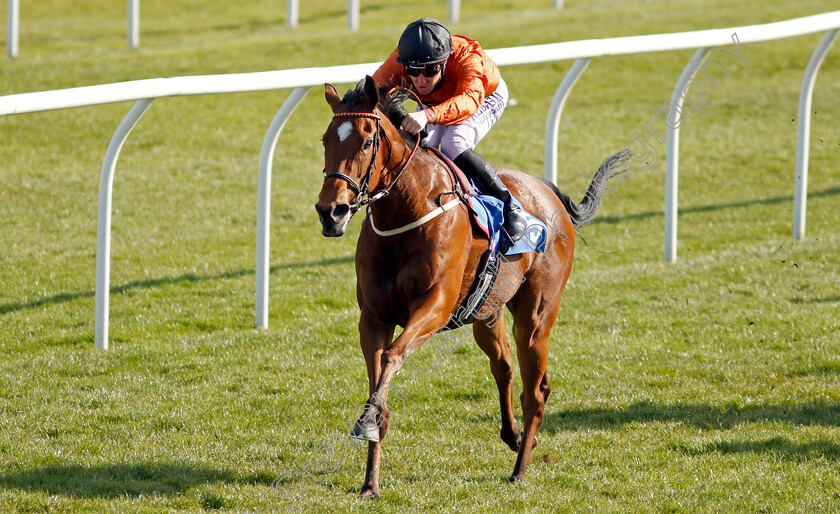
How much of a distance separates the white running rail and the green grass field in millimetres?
415

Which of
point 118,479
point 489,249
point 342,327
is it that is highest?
point 489,249

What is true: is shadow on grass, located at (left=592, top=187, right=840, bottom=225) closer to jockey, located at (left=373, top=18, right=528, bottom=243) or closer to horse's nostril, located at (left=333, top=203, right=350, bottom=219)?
jockey, located at (left=373, top=18, right=528, bottom=243)

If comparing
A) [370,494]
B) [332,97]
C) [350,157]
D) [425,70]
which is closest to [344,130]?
[350,157]

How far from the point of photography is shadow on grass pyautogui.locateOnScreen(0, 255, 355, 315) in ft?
23.7

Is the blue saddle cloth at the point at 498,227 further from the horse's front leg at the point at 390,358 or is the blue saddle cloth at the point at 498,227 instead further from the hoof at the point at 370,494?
the hoof at the point at 370,494

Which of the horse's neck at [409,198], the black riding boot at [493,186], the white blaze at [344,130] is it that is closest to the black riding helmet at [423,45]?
the horse's neck at [409,198]

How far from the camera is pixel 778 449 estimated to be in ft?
16.2

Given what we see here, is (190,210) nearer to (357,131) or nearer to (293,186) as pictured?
(293,186)

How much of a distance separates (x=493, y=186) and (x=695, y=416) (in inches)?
69.3

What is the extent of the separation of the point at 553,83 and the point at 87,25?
25.7 ft

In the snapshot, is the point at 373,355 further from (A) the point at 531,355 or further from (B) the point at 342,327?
(B) the point at 342,327

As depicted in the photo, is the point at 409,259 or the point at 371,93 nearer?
the point at 371,93

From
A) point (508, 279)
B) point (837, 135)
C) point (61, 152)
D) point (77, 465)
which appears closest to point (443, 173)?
point (508, 279)

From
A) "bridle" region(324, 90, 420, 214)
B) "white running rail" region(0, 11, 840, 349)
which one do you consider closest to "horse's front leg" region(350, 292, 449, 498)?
"bridle" region(324, 90, 420, 214)
